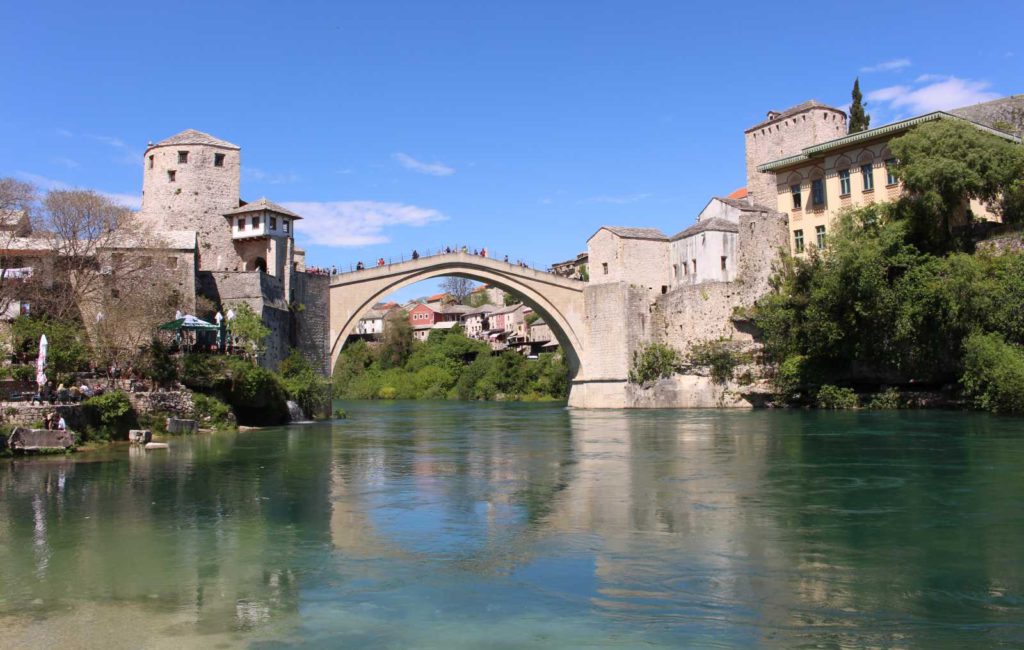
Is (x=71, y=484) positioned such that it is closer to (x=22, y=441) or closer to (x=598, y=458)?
(x=22, y=441)

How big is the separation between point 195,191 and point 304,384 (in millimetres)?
9522

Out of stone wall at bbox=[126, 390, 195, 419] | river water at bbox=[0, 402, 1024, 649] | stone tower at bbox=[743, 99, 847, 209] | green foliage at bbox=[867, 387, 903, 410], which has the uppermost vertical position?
stone tower at bbox=[743, 99, 847, 209]

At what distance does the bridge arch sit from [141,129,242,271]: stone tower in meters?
5.32

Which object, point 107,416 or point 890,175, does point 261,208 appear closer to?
point 107,416

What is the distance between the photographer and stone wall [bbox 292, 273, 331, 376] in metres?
35.6

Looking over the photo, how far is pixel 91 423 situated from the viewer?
67.6ft

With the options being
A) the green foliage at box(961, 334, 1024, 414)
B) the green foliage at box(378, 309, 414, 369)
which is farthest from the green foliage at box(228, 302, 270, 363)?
the green foliage at box(378, 309, 414, 369)

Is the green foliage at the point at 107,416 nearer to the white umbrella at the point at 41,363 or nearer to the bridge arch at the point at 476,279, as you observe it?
the white umbrella at the point at 41,363

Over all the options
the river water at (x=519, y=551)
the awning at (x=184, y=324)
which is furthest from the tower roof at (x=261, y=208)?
the river water at (x=519, y=551)

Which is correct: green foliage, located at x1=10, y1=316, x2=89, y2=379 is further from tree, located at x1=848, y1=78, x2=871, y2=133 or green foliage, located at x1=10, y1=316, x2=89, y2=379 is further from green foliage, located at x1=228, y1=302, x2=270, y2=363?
tree, located at x1=848, y1=78, x2=871, y2=133

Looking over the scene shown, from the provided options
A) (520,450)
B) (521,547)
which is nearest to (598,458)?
(520,450)

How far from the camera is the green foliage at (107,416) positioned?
67.4 ft

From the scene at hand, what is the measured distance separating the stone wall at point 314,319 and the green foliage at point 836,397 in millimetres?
21033

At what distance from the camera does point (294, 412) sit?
32.0m
